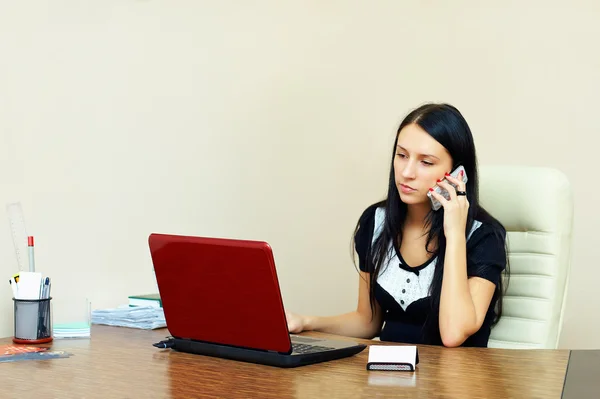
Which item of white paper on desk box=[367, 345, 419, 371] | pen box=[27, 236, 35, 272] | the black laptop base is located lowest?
the black laptop base

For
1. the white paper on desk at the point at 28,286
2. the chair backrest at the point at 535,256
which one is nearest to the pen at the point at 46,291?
the white paper on desk at the point at 28,286

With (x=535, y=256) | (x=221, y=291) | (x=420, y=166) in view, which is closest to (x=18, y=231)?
(x=221, y=291)

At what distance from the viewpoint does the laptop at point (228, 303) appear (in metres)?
1.57

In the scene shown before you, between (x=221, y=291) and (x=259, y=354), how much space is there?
0.15m

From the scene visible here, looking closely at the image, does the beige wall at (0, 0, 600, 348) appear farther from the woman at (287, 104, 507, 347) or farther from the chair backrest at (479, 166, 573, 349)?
the chair backrest at (479, 166, 573, 349)

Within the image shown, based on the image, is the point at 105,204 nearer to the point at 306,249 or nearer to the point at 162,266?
the point at 162,266

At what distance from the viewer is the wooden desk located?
4.47 feet

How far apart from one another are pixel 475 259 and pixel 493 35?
127cm

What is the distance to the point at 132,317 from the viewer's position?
7.05 ft

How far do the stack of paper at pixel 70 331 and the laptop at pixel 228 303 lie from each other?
0.97 ft

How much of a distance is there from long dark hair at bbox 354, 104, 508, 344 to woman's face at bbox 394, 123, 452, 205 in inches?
0.9

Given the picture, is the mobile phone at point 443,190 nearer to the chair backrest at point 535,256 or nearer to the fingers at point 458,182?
the fingers at point 458,182

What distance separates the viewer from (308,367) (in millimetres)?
1585

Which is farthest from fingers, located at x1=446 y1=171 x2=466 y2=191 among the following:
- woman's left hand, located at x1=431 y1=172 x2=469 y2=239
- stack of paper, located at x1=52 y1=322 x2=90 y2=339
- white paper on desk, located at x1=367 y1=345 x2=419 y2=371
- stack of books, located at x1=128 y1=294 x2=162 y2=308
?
stack of paper, located at x1=52 y1=322 x2=90 y2=339
